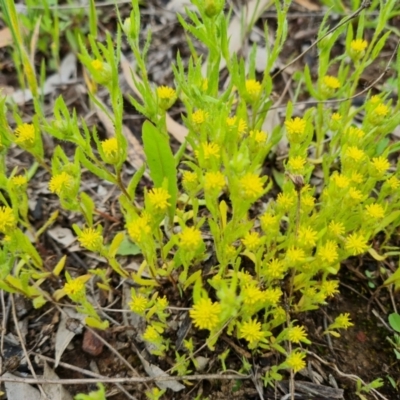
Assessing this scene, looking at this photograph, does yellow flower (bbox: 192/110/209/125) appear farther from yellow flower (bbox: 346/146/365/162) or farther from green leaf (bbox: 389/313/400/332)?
green leaf (bbox: 389/313/400/332)

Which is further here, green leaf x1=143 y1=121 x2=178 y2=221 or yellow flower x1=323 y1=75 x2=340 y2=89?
yellow flower x1=323 y1=75 x2=340 y2=89

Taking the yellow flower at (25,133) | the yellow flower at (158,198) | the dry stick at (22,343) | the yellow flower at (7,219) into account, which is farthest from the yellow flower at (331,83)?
the dry stick at (22,343)

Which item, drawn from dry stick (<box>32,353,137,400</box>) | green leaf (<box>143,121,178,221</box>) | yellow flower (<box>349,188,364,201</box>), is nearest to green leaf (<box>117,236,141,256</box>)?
green leaf (<box>143,121,178,221</box>)

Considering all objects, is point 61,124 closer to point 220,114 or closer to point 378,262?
point 220,114

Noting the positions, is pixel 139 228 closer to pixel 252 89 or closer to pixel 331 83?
pixel 252 89

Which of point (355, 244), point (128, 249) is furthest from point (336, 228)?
point (128, 249)

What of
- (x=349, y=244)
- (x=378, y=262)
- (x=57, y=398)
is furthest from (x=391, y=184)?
(x=57, y=398)

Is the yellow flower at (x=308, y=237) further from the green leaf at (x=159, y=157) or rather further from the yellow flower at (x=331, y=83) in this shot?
the yellow flower at (x=331, y=83)
